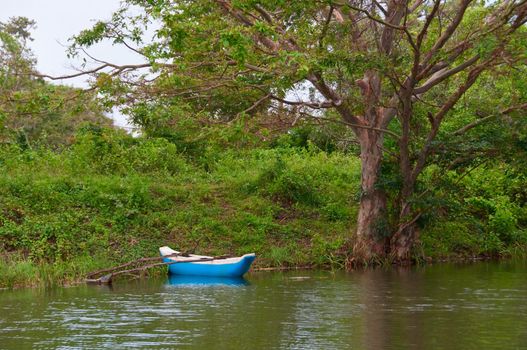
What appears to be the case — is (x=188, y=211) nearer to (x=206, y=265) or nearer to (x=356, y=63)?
(x=206, y=265)

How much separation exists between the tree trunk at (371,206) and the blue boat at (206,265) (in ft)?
9.92

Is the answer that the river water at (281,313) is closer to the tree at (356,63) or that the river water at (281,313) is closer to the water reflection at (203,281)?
the water reflection at (203,281)

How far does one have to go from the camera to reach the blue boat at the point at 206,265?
60.4 feet

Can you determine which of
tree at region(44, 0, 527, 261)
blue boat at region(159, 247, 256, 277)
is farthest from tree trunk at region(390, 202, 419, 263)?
blue boat at region(159, 247, 256, 277)

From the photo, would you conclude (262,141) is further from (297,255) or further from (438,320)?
(438,320)

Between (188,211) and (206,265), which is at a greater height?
(188,211)

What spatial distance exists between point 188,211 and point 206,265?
382cm

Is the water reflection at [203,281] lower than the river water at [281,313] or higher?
higher

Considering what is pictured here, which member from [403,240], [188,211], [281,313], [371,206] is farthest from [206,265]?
[281,313]

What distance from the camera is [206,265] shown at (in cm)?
1883

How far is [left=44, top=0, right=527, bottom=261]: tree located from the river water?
2.58 meters

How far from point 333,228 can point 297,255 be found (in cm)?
193

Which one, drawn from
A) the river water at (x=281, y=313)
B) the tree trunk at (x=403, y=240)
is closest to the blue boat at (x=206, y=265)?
the river water at (x=281, y=313)

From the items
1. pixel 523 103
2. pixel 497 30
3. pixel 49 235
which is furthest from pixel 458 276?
pixel 49 235
